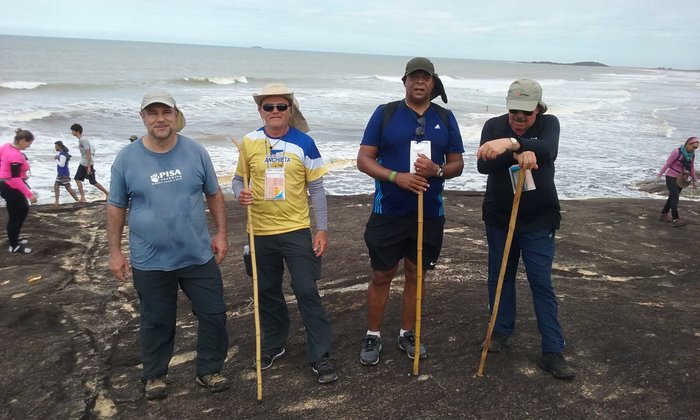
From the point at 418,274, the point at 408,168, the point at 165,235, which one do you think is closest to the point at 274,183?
the point at 165,235

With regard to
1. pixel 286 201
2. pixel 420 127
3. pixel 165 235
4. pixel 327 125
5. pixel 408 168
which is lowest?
pixel 327 125

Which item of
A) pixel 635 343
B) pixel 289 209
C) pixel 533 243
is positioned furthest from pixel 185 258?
pixel 635 343

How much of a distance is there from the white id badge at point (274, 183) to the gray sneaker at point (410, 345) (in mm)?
1467

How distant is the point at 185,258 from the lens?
354 centimetres

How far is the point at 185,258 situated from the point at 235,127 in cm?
2287

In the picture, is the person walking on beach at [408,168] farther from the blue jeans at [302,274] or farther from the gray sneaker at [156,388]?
the gray sneaker at [156,388]

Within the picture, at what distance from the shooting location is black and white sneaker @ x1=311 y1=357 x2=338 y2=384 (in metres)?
3.72

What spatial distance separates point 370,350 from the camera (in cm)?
400

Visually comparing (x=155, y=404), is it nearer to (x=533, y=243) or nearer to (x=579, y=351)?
(x=533, y=243)

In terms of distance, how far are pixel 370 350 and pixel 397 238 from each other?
0.88m

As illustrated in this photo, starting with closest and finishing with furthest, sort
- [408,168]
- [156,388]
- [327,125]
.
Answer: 1. [156,388]
2. [408,168]
3. [327,125]

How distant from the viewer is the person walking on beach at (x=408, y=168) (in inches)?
145

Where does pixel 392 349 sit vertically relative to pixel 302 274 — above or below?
below

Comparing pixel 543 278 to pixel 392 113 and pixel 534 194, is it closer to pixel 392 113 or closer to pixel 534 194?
pixel 534 194
